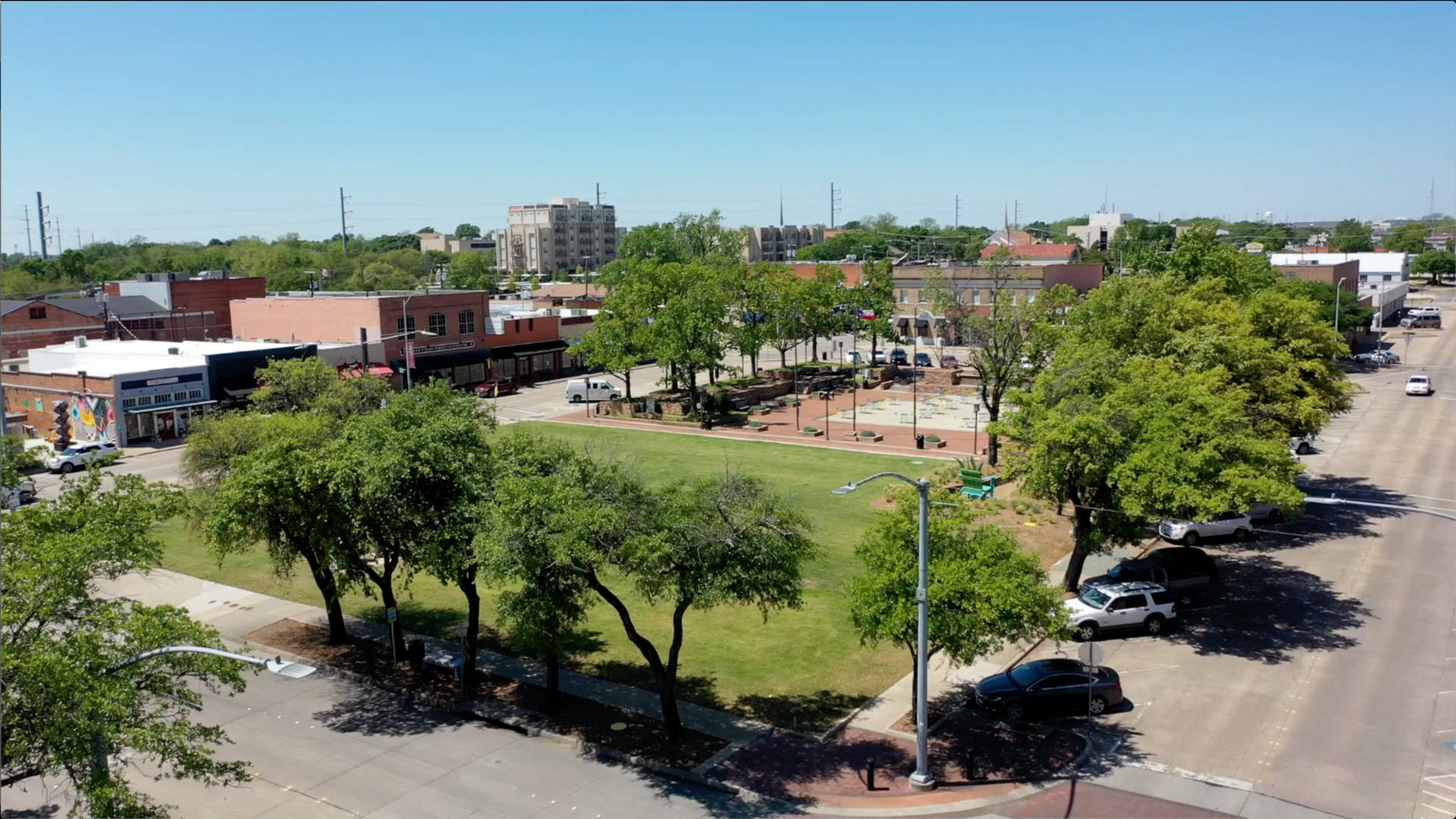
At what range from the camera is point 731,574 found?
2056 cm

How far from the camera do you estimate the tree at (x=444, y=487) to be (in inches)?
931

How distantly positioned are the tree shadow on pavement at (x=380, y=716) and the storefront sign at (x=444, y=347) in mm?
53198

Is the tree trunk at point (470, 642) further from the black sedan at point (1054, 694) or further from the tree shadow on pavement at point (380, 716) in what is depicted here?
the black sedan at point (1054, 694)

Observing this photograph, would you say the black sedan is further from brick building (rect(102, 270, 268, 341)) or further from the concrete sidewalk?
brick building (rect(102, 270, 268, 341))

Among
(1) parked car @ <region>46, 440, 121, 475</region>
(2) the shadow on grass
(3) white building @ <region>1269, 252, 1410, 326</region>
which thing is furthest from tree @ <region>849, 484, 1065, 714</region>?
(3) white building @ <region>1269, 252, 1410, 326</region>

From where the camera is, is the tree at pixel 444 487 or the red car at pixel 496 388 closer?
the tree at pixel 444 487

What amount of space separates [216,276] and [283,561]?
76.7 m

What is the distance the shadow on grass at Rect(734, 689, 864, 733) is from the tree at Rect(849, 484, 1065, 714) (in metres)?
2.30

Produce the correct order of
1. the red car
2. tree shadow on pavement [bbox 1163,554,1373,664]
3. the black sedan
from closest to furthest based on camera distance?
the black sedan, tree shadow on pavement [bbox 1163,554,1373,664], the red car

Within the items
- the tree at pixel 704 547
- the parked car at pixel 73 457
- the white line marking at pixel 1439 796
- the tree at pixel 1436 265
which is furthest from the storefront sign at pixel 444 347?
the tree at pixel 1436 265

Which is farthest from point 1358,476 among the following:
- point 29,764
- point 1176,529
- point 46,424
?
point 46,424

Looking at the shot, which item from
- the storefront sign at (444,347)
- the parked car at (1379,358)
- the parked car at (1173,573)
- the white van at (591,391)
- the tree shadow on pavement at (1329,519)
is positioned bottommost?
the tree shadow on pavement at (1329,519)

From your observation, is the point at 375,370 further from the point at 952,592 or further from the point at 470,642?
the point at 952,592

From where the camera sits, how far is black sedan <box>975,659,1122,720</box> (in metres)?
24.1
